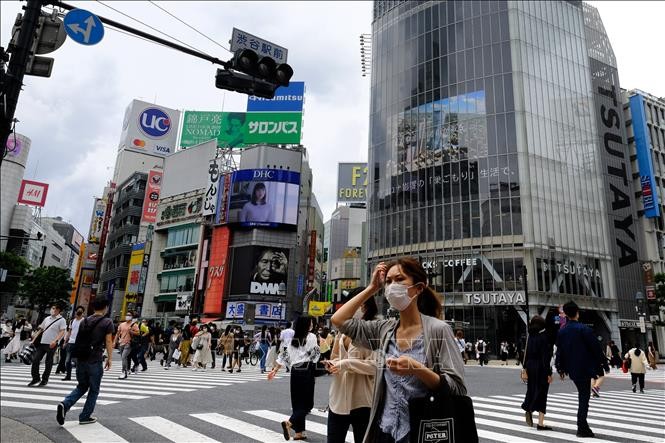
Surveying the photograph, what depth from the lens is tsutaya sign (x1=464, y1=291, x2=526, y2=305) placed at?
124ft

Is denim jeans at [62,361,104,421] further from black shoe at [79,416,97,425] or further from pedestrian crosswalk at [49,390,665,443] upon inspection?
pedestrian crosswalk at [49,390,665,443]

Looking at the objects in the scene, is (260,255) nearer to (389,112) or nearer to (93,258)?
(389,112)

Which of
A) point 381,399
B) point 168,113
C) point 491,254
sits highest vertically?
point 168,113

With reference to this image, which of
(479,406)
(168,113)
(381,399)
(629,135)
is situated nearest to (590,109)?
(629,135)

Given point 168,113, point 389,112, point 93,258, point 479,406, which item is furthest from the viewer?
point 168,113

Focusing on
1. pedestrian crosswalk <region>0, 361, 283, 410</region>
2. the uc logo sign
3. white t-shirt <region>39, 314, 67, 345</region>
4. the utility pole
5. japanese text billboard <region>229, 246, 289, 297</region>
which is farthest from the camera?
the uc logo sign

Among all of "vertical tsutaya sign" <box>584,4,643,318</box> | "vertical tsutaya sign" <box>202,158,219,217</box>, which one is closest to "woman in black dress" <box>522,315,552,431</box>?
"vertical tsutaya sign" <box>584,4,643,318</box>

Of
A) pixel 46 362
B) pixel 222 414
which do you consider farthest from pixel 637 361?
pixel 46 362

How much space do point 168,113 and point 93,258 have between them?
30577mm

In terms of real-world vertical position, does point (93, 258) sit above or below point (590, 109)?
below

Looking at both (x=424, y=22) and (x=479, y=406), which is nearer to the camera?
(x=479, y=406)

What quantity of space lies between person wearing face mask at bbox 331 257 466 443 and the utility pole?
13.1 feet

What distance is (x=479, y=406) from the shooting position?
30.9 ft

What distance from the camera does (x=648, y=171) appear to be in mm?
50969
